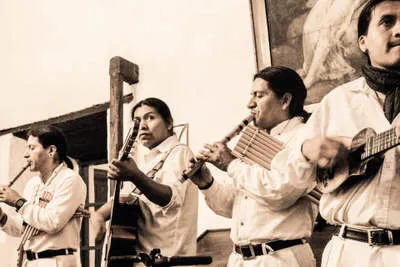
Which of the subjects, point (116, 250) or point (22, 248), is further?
point (22, 248)

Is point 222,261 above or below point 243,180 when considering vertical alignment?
below

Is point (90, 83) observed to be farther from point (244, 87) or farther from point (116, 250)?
point (116, 250)

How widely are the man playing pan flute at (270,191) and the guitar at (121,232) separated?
440 millimetres

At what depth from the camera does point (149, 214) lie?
123 inches

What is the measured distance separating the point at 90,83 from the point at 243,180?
3.53 metres

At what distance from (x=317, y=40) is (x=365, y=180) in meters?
2.25

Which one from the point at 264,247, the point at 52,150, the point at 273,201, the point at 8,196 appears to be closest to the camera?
the point at 273,201

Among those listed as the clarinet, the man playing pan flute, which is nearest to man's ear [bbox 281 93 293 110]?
the man playing pan flute

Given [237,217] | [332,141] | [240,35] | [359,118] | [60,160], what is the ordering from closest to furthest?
[332,141]
[359,118]
[237,217]
[60,160]
[240,35]

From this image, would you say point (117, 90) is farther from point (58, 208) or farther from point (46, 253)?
point (46, 253)

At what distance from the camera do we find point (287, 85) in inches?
113

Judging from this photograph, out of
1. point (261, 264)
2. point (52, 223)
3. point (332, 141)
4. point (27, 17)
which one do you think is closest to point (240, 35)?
point (52, 223)

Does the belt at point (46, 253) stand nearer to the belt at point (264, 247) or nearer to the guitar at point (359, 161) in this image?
the belt at point (264, 247)

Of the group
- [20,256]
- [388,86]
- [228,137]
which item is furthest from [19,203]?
[388,86]
